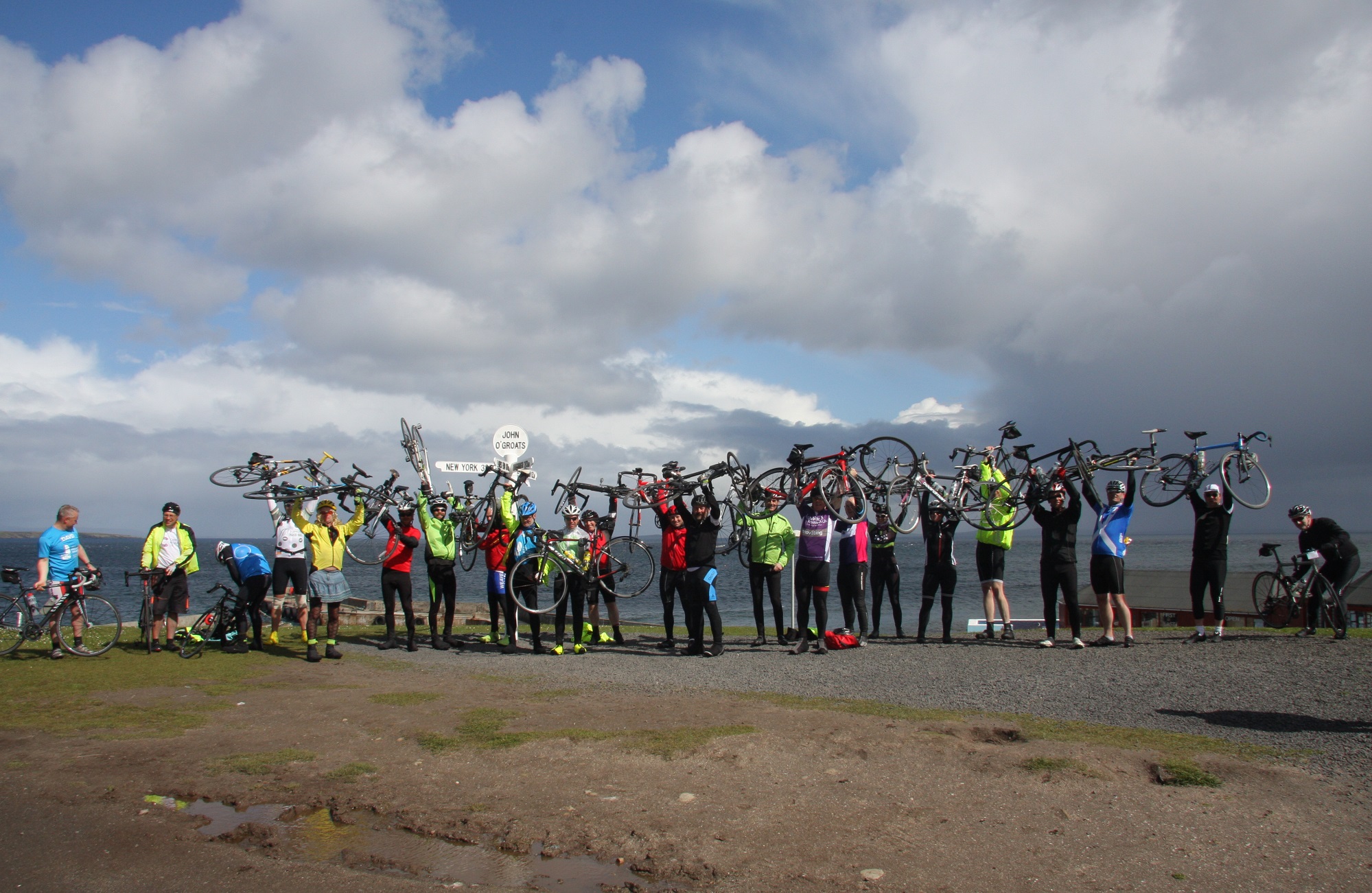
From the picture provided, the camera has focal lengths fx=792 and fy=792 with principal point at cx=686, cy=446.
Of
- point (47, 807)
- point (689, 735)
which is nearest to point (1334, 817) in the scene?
point (689, 735)

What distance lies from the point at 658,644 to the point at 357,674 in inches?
203

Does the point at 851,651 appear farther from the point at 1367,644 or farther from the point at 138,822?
the point at 138,822

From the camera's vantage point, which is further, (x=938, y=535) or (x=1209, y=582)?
(x=938, y=535)

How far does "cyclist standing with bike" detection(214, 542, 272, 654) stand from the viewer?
1285cm

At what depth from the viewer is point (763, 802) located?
5223 millimetres

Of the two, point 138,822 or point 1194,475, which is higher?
point 1194,475

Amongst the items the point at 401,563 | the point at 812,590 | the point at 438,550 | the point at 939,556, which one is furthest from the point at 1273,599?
the point at 401,563

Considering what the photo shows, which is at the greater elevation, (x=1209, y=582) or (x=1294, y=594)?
(x=1209, y=582)

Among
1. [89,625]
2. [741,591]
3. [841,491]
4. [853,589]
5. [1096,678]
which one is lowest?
[741,591]

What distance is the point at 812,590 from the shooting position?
473 inches

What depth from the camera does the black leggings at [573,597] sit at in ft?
41.0

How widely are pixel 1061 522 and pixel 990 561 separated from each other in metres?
1.41

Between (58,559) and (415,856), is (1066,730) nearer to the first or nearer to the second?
(415,856)

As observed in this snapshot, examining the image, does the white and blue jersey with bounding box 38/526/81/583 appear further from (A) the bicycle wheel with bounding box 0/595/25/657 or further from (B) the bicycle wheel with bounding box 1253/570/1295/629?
(B) the bicycle wheel with bounding box 1253/570/1295/629
